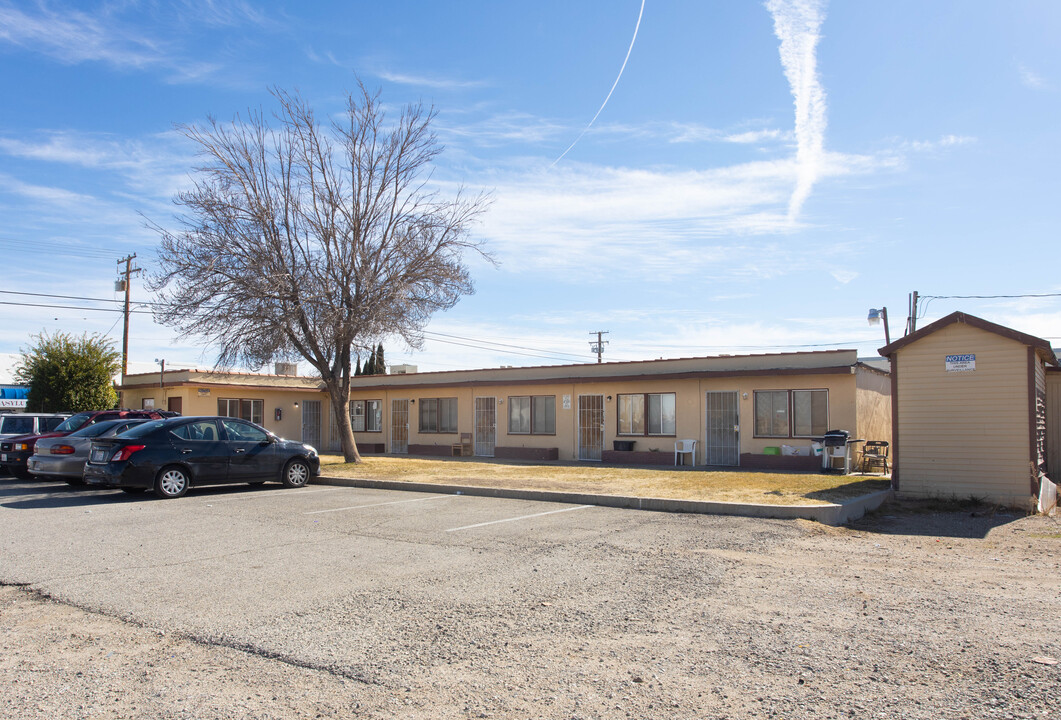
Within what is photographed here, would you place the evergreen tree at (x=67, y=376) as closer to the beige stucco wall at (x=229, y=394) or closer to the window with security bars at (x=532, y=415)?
the beige stucco wall at (x=229, y=394)

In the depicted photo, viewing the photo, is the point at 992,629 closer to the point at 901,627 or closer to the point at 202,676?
the point at 901,627

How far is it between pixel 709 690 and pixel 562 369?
2054cm

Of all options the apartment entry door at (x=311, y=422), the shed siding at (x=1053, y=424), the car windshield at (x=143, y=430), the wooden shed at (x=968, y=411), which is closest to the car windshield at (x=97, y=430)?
the car windshield at (x=143, y=430)

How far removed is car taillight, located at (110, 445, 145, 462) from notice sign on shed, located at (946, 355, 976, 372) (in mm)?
13666

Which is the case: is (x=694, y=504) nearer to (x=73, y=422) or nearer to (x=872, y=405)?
(x=872, y=405)

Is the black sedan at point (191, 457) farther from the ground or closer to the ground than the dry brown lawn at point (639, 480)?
farther from the ground

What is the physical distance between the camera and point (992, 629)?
17.4 feet

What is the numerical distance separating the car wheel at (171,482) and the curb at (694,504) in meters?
3.94

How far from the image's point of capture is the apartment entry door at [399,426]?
28.7 meters

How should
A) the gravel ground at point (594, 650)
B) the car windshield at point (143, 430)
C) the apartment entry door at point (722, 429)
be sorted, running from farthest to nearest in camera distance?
the apartment entry door at point (722, 429), the car windshield at point (143, 430), the gravel ground at point (594, 650)

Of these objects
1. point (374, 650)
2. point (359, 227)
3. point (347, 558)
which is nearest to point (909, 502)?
point (347, 558)

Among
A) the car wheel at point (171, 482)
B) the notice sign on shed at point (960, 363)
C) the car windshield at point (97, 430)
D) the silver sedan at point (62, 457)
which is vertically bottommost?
the car wheel at point (171, 482)

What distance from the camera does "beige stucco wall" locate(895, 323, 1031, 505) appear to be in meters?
12.3

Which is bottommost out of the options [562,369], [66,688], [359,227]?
[66,688]
